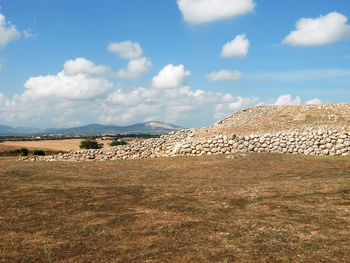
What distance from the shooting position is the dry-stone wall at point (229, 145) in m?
25.8

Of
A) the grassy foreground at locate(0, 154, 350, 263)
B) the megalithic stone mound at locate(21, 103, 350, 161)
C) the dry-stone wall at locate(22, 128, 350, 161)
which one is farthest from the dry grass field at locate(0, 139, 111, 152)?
the grassy foreground at locate(0, 154, 350, 263)

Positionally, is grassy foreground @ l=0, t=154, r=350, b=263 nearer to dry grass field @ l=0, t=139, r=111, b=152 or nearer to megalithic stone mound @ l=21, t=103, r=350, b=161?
megalithic stone mound @ l=21, t=103, r=350, b=161

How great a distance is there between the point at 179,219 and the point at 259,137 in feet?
68.1

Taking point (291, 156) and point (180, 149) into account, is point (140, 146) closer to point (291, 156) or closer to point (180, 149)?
point (180, 149)

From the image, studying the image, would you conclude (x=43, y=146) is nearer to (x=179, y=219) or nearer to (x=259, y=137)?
(x=259, y=137)

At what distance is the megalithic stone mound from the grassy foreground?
8.68m

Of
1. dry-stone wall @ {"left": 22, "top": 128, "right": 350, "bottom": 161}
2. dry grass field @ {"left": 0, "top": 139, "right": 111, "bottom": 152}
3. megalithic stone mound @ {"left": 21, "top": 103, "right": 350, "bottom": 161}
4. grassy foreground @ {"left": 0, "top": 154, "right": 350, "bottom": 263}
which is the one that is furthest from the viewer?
dry grass field @ {"left": 0, "top": 139, "right": 111, "bottom": 152}

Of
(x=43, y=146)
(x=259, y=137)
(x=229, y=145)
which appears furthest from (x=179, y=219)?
(x=43, y=146)

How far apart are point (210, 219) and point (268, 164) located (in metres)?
13.1

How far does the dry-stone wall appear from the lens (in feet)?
84.7

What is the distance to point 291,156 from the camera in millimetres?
24297

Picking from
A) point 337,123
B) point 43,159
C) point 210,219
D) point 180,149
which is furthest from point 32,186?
point 337,123

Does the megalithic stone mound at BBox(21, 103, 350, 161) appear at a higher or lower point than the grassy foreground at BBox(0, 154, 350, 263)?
higher

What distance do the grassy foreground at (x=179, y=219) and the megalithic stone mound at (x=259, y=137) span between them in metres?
8.68
